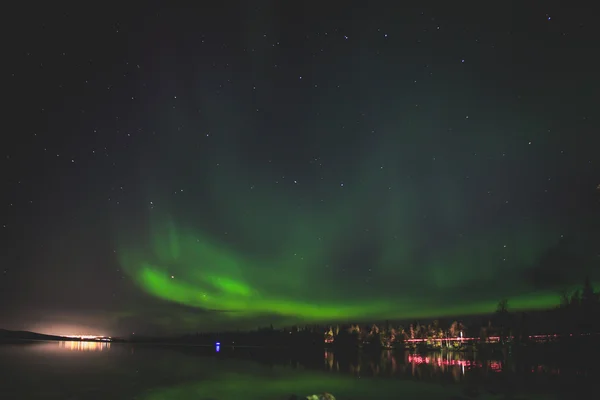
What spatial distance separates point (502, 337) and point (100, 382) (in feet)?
431

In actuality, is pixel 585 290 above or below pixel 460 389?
above

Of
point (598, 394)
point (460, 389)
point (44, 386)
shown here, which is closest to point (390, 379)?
point (460, 389)

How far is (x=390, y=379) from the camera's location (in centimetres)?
5569

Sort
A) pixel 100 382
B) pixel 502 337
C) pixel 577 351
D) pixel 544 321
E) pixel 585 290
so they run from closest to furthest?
pixel 100 382
pixel 577 351
pixel 585 290
pixel 544 321
pixel 502 337

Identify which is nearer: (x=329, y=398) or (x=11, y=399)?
(x=329, y=398)

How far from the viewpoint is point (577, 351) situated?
300 ft

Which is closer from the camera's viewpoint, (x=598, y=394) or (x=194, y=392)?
(x=598, y=394)

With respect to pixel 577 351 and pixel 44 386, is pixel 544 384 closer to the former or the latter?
pixel 44 386

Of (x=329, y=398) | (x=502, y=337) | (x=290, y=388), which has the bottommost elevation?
(x=502, y=337)

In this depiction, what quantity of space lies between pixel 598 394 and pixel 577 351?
214ft

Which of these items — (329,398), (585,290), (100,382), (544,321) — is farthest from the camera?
(544,321)

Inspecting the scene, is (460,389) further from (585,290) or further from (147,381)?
(585,290)

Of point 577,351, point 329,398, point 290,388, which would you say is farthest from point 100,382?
point 577,351

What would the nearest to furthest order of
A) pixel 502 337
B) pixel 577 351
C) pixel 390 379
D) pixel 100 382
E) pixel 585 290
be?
pixel 100 382 → pixel 390 379 → pixel 577 351 → pixel 585 290 → pixel 502 337
